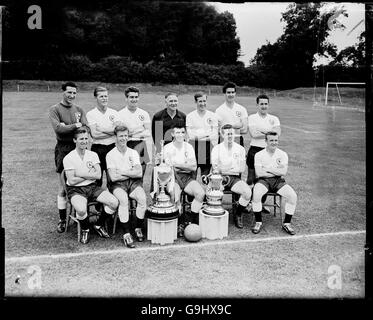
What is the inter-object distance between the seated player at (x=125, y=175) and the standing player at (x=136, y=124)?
474mm

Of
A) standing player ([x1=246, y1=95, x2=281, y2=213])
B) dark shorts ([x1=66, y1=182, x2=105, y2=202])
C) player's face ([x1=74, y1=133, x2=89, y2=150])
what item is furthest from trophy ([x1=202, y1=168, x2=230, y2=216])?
player's face ([x1=74, y1=133, x2=89, y2=150])

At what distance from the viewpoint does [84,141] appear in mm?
5051

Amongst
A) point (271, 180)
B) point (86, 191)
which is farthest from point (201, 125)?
point (86, 191)

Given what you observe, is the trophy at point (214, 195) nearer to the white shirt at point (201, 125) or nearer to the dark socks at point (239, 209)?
the dark socks at point (239, 209)

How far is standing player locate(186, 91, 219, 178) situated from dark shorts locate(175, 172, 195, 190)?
0.41m

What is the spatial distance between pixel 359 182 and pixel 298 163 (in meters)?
1.93

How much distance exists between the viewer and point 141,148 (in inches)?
226

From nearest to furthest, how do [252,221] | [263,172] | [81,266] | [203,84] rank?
[81,266], [263,172], [252,221], [203,84]

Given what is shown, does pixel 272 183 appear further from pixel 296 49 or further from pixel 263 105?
pixel 296 49

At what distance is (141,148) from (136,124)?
13.1 inches

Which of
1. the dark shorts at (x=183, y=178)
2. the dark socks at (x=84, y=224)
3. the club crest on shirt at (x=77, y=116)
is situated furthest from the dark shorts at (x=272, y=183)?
the club crest on shirt at (x=77, y=116)

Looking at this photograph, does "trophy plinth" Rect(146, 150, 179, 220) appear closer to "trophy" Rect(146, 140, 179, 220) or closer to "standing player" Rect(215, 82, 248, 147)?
"trophy" Rect(146, 140, 179, 220)

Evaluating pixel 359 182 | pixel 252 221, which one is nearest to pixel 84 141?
pixel 252 221
